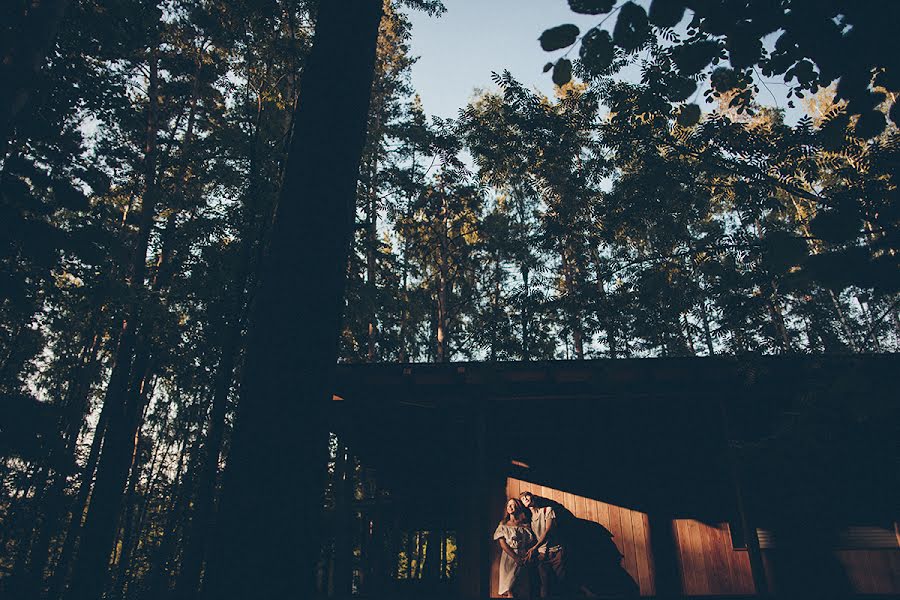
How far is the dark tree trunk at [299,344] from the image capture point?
5.09 feet

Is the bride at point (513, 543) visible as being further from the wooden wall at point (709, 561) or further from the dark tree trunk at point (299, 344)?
the dark tree trunk at point (299, 344)

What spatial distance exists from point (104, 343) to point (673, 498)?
56.5 feet

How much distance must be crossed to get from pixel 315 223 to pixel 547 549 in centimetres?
708

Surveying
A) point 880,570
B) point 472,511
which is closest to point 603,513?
point 472,511

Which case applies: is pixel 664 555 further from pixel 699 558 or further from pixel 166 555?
pixel 166 555

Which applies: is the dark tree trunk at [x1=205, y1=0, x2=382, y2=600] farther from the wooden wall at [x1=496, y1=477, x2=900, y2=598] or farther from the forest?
the wooden wall at [x1=496, y1=477, x2=900, y2=598]

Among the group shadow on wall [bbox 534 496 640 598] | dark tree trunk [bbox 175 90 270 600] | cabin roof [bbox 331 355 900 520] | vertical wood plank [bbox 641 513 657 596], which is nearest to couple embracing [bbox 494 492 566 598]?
shadow on wall [bbox 534 496 640 598]

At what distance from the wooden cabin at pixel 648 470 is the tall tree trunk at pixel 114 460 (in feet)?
17.5

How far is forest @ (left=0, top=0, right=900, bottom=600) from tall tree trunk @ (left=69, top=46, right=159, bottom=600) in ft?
0.18

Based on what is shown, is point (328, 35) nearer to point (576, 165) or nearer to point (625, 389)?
point (625, 389)

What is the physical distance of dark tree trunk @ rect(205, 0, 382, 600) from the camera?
155cm

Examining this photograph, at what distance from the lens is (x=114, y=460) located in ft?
34.5

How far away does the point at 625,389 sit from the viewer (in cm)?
670

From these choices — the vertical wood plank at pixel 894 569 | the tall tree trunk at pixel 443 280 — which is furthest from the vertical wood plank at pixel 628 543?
the tall tree trunk at pixel 443 280
